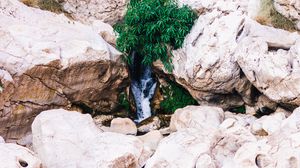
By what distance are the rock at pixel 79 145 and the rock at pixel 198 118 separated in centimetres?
308

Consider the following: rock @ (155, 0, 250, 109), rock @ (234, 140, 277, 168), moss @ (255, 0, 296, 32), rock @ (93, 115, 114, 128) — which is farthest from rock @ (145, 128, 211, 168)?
moss @ (255, 0, 296, 32)

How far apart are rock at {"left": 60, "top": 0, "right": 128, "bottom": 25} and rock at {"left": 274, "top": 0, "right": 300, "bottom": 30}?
5659mm

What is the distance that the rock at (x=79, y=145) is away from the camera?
785 cm

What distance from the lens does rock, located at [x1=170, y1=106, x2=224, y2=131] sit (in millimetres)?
11141

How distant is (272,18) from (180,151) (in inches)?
263

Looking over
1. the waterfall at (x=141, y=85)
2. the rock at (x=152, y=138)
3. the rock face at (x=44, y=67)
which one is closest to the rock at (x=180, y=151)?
the rock at (x=152, y=138)

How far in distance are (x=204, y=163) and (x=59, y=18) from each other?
799 centimetres

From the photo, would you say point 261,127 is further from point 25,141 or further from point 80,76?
point 25,141

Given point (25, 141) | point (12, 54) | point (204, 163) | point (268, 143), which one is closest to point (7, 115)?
point (25, 141)

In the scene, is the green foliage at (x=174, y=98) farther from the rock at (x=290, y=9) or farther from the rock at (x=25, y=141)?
the rock at (x=25, y=141)

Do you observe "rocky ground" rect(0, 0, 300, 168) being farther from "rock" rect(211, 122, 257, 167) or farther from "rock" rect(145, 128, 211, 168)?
"rock" rect(211, 122, 257, 167)

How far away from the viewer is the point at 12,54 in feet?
36.1

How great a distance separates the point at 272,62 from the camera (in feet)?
35.0

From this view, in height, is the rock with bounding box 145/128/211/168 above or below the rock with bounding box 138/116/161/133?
above
